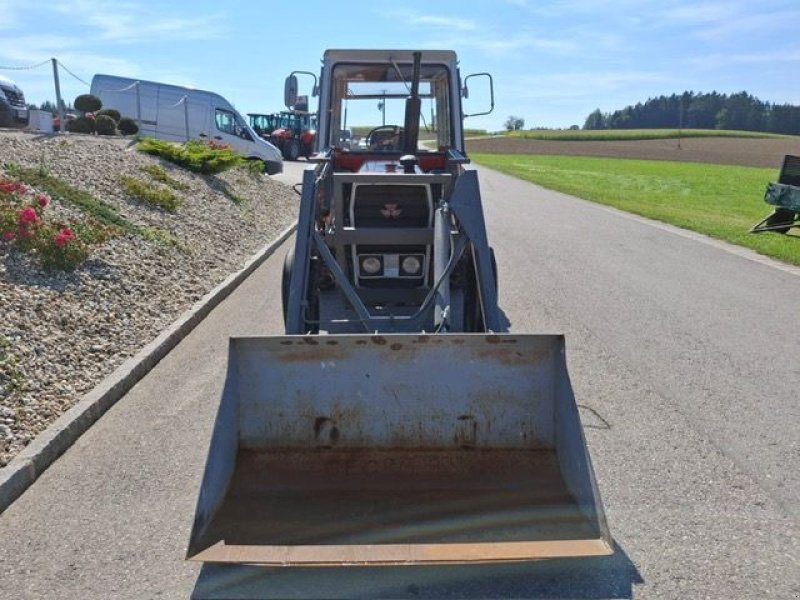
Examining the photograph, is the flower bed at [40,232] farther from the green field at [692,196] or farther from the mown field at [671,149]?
the mown field at [671,149]

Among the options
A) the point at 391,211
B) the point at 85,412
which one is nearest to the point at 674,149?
the point at 391,211

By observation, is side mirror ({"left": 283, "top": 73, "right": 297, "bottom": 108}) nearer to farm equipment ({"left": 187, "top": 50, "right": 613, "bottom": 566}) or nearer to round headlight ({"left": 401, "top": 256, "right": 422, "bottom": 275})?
round headlight ({"left": 401, "top": 256, "right": 422, "bottom": 275})

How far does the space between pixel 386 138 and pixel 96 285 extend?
3148 mm

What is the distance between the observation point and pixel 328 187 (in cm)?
750

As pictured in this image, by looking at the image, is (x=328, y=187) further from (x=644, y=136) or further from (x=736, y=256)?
(x=644, y=136)

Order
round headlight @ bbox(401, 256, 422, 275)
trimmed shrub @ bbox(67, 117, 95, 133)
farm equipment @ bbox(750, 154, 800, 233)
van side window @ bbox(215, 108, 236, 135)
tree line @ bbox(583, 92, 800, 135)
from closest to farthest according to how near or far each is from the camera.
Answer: round headlight @ bbox(401, 256, 422, 275), farm equipment @ bbox(750, 154, 800, 233), trimmed shrub @ bbox(67, 117, 95, 133), van side window @ bbox(215, 108, 236, 135), tree line @ bbox(583, 92, 800, 135)

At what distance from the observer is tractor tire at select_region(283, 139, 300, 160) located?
44219 mm

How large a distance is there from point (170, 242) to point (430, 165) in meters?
4.04

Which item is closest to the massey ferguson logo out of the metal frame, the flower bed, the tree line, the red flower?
the metal frame

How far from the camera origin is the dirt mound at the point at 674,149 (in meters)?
69.3

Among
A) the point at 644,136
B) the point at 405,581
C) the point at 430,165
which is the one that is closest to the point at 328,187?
the point at 430,165

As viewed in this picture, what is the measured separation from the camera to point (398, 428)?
4695 mm

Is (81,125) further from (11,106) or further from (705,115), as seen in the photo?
(705,115)

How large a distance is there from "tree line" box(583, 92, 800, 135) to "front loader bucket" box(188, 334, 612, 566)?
114 metres
